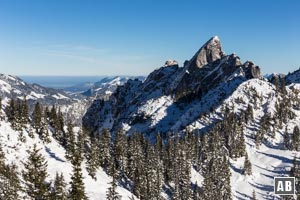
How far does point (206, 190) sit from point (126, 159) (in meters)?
32.5

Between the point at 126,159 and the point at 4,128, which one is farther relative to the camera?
the point at 126,159

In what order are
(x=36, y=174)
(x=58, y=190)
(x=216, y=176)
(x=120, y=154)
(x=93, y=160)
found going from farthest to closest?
(x=216, y=176) → (x=120, y=154) → (x=93, y=160) → (x=58, y=190) → (x=36, y=174)

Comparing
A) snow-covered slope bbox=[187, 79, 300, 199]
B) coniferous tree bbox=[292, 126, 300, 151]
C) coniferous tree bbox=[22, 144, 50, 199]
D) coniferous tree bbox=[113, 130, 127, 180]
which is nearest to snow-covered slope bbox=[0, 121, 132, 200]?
coniferous tree bbox=[113, 130, 127, 180]

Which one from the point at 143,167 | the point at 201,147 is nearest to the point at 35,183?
the point at 143,167

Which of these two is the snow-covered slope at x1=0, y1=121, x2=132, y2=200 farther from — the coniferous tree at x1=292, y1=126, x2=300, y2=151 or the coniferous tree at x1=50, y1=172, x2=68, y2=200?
the coniferous tree at x1=292, y1=126, x2=300, y2=151

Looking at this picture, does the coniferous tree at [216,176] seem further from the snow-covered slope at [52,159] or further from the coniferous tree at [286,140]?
the coniferous tree at [286,140]

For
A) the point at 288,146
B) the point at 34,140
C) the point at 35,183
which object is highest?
the point at 35,183

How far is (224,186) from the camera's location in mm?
136125

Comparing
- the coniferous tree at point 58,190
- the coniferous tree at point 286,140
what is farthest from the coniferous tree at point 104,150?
the coniferous tree at point 286,140

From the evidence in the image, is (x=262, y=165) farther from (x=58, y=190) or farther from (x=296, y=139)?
(x=58, y=190)

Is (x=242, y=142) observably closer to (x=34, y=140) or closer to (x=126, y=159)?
(x=126, y=159)

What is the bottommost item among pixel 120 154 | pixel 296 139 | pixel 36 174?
pixel 296 139

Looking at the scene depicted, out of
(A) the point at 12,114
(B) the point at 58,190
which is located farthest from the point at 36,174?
(A) the point at 12,114

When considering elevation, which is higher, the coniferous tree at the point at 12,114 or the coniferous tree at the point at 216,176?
the coniferous tree at the point at 12,114
